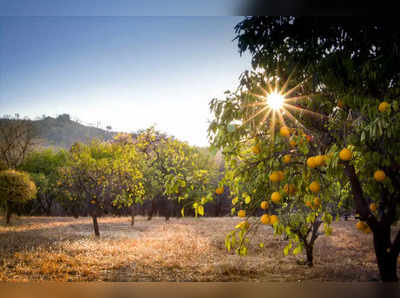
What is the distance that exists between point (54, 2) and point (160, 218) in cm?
262

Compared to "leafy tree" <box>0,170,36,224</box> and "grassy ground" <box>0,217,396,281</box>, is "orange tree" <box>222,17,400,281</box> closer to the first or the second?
"grassy ground" <box>0,217,396,281</box>

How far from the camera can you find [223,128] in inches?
57.4

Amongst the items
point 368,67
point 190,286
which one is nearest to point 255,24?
point 368,67

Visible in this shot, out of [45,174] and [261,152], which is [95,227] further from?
[261,152]

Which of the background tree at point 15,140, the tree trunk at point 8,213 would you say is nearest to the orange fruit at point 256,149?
the background tree at point 15,140

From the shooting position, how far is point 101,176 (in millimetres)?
4414

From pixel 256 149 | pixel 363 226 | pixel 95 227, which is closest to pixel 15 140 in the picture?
pixel 95 227

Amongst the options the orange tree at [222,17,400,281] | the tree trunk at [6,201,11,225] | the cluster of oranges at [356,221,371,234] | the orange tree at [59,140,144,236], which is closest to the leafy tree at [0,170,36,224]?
the tree trunk at [6,201,11,225]

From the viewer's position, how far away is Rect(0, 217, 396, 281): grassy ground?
99.7 inches

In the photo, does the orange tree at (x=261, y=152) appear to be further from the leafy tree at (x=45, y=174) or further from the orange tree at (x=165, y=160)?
the leafy tree at (x=45, y=174)

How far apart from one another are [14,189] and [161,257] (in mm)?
1556

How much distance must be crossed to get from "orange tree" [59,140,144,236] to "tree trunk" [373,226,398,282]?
2.64 meters

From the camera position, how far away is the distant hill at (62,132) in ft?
9.21

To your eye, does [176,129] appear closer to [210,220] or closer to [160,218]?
[210,220]
